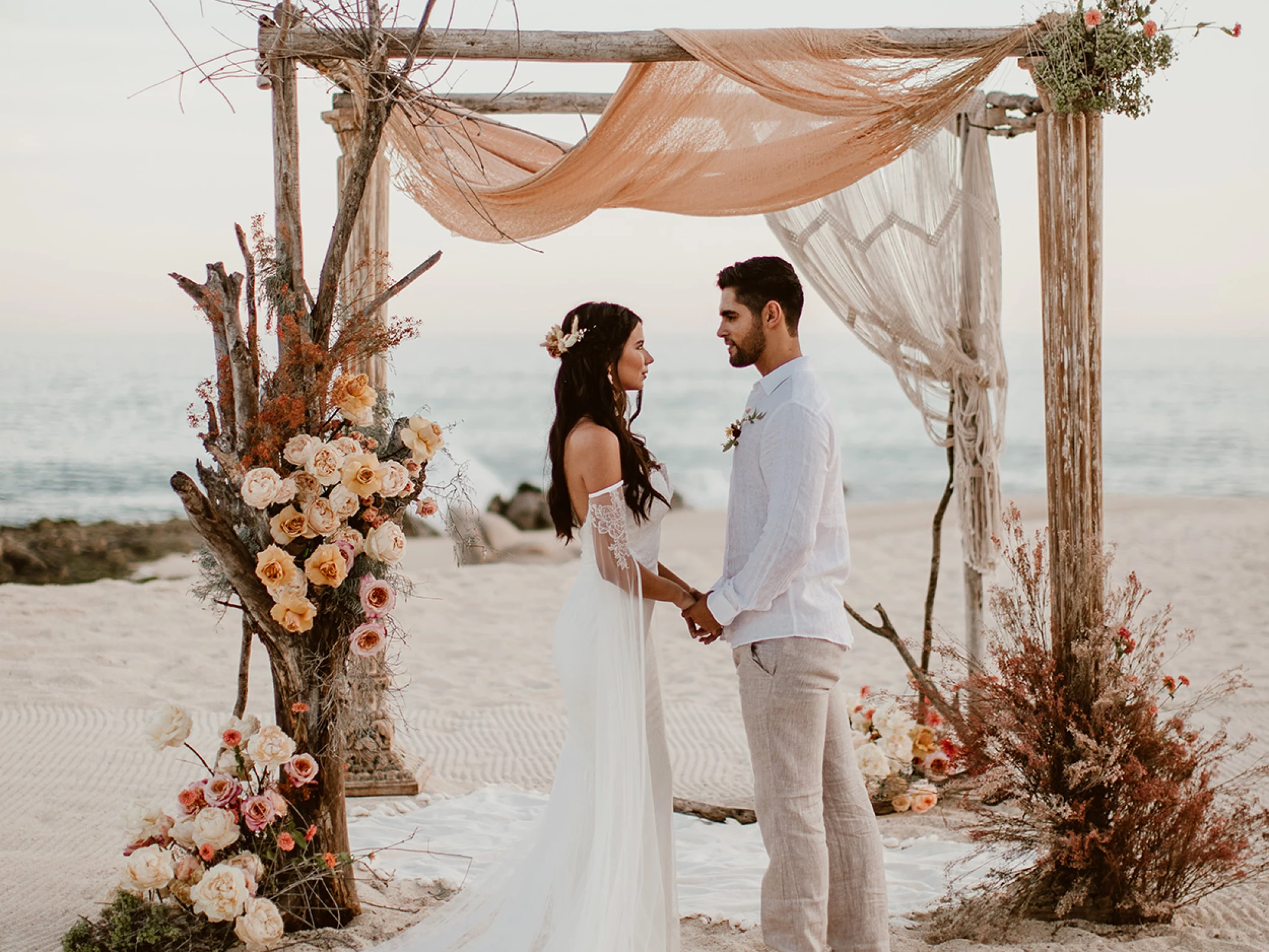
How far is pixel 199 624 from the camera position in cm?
877

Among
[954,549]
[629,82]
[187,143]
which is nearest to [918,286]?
[629,82]

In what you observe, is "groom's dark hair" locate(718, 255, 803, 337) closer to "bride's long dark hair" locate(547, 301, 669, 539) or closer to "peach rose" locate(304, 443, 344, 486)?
"bride's long dark hair" locate(547, 301, 669, 539)

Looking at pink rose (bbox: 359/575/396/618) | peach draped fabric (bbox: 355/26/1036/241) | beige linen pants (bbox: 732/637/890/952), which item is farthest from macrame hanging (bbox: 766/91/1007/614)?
pink rose (bbox: 359/575/396/618)

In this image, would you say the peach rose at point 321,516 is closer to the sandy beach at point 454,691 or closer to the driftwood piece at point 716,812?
the sandy beach at point 454,691

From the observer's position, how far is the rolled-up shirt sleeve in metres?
2.88

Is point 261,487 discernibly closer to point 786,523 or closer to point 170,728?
point 170,728

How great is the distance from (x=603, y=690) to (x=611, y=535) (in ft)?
1.51

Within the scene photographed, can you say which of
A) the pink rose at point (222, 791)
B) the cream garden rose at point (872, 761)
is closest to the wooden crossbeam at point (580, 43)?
the pink rose at point (222, 791)

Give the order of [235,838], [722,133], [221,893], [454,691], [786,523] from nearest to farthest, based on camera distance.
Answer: [786,523] → [221,893] → [235,838] → [722,133] → [454,691]

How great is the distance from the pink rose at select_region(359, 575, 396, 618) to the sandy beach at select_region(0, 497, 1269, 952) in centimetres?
17

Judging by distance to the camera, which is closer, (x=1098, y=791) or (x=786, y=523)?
(x=786, y=523)

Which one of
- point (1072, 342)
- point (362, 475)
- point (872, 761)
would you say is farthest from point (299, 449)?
point (872, 761)

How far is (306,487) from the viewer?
10.5 feet

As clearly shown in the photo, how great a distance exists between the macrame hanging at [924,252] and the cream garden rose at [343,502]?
2369mm
